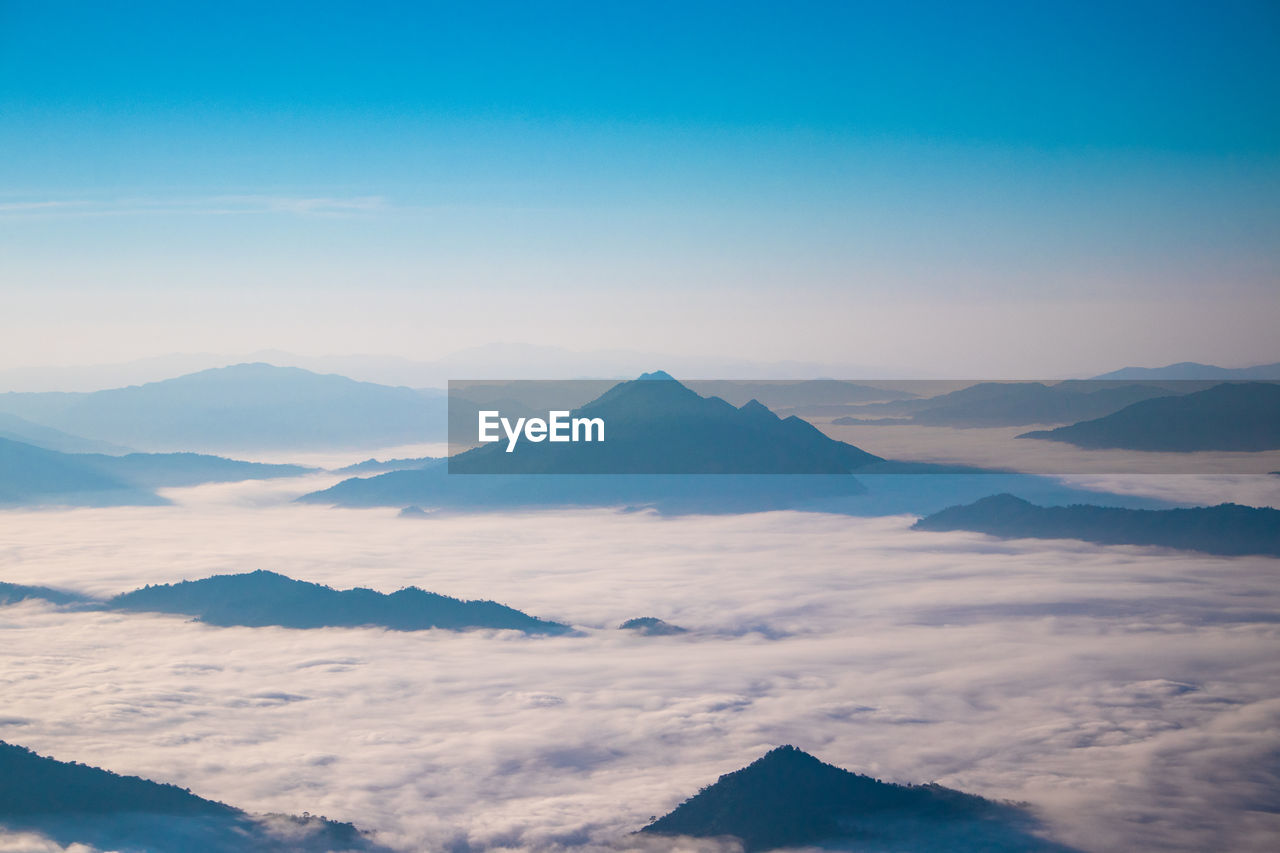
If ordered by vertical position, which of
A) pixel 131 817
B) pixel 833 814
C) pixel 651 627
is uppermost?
pixel 131 817

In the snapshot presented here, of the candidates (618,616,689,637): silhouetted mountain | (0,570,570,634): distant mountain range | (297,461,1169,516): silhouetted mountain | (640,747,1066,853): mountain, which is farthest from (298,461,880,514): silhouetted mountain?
(640,747,1066,853): mountain

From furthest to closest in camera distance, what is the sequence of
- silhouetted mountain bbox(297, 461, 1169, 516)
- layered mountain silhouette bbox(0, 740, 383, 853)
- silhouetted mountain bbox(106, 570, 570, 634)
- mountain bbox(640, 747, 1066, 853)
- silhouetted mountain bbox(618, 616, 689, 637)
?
silhouetted mountain bbox(297, 461, 1169, 516) < silhouetted mountain bbox(106, 570, 570, 634) < silhouetted mountain bbox(618, 616, 689, 637) < mountain bbox(640, 747, 1066, 853) < layered mountain silhouette bbox(0, 740, 383, 853)

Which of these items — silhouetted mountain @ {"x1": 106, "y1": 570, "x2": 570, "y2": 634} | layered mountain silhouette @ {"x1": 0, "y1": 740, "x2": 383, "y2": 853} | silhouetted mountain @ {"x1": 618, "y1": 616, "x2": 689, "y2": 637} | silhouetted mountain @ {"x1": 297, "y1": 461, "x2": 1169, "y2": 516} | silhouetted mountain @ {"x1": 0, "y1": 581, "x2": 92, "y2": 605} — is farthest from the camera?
silhouetted mountain @ {"x1": 297, "y1": 461, "x2": 1169, "y2": 516}

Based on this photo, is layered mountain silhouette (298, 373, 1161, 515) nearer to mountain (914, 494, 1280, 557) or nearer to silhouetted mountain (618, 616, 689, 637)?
mountain (914, 494, 1280, 557)

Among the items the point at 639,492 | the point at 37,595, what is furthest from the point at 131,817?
the point at 639,492

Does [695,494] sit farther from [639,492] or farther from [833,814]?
[833,814]

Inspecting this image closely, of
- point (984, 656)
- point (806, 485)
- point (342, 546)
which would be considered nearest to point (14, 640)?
point (342, 546)
